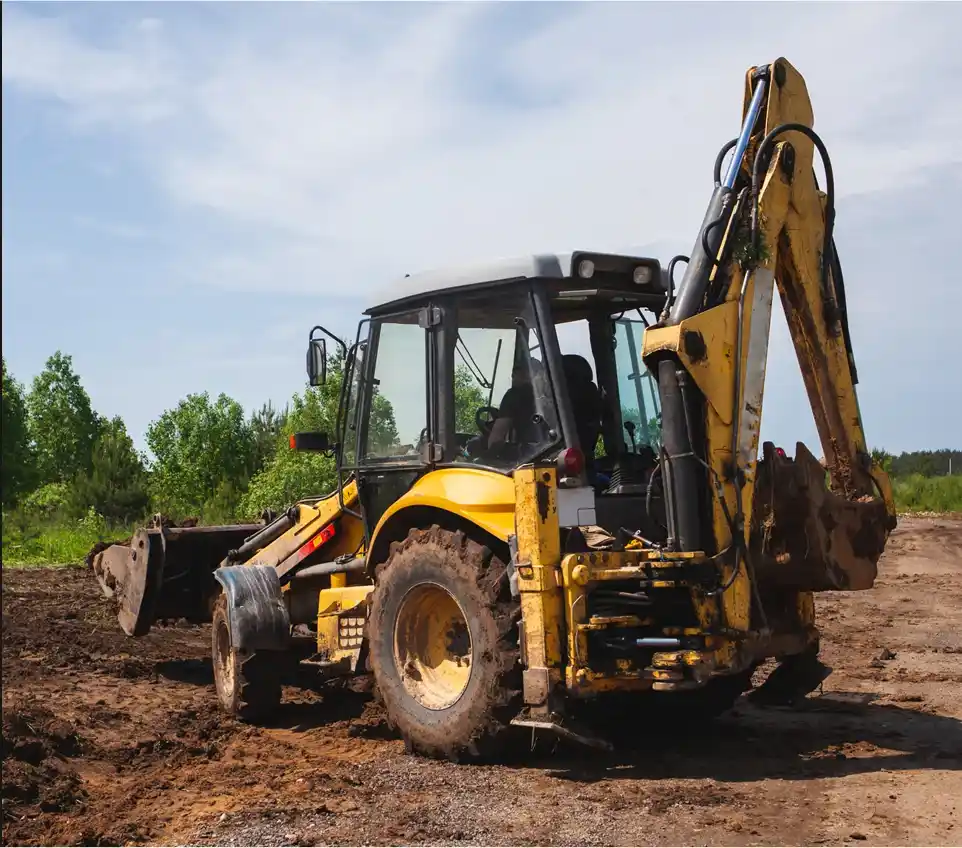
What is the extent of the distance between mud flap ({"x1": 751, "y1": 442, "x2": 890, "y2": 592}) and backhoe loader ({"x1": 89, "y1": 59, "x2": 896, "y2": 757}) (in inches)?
0.5

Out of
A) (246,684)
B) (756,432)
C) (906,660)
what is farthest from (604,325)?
(906,660)

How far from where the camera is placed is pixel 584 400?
7.14 metres

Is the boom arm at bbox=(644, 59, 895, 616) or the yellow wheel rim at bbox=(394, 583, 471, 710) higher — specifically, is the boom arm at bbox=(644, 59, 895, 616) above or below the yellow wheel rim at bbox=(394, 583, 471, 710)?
above

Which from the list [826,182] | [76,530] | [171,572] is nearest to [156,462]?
[76,530]

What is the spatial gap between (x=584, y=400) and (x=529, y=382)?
16.6 inches

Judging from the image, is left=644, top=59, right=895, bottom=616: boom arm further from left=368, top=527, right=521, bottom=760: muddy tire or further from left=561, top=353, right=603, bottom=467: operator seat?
left=368, top=527, right=521, bottom=760: muddy tire

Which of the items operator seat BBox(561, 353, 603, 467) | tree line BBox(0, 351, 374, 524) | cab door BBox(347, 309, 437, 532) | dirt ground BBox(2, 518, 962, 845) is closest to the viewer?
dirt ground BBox(2, 518, 962, 845)

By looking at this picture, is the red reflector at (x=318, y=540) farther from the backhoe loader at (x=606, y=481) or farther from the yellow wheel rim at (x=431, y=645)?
the yellow wheel rim at (x=431, y=645)

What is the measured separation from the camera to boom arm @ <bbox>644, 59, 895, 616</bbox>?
6215mm

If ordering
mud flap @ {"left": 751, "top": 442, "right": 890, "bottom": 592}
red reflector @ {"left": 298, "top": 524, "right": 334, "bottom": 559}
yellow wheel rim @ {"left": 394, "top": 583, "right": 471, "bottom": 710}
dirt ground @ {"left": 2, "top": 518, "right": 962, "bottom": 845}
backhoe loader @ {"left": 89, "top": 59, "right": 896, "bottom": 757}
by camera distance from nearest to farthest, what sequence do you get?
1. dirt ground @ {"left": 2, "top": 518, "right": 962, "bottom": 845}
2. backhoe loader @ {"left": 89, "top": 59, "right": 896, "bottom": 757}
3. mud flap @ {"left": 751, "top": 442, "right": 890, "bottom": 592}
4. yellow wheel rim @ {"left": 394, "top": 583, "right": 471, "bottom": 710}
5. red reflector @ {"left": 298, "top": 524, "right": 334, "bottom": 559}

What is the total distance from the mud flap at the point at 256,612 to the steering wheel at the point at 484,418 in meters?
2.33

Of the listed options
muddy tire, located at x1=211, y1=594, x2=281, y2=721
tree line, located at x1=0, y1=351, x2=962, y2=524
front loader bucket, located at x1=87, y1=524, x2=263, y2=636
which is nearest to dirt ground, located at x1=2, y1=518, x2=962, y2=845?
muddy tire, located at x1=211, y1=594, x2=281, y2=721

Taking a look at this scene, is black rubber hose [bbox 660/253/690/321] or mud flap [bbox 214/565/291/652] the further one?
mud flap [bbox 214/565/291/652]

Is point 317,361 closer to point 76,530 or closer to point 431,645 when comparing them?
point 431,645
